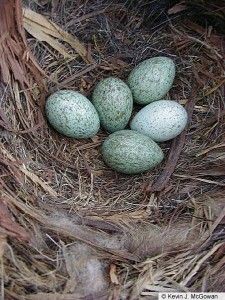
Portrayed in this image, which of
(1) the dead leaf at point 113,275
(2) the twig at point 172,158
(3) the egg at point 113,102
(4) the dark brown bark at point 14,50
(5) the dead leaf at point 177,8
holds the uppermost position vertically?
(4) the dark brown bark at point 14,50

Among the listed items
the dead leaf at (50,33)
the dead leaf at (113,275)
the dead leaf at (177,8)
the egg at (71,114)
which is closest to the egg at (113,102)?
the egg at (71,114)

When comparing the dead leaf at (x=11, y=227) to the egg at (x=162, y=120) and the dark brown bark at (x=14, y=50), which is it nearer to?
the dark brown bark at (x=14, y=50)

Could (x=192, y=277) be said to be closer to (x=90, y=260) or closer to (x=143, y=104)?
(x=90, y=260)

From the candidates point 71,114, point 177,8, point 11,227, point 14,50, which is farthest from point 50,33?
point 11,227

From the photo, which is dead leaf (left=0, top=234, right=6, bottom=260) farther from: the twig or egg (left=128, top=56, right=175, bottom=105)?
egg (left=128, top=56, right=175, bottom=105)

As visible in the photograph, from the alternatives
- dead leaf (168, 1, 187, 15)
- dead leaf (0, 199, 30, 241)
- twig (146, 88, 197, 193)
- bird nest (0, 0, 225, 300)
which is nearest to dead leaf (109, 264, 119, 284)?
bird nest (0, 0, 225, 300)

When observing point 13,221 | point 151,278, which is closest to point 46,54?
point 13,221
